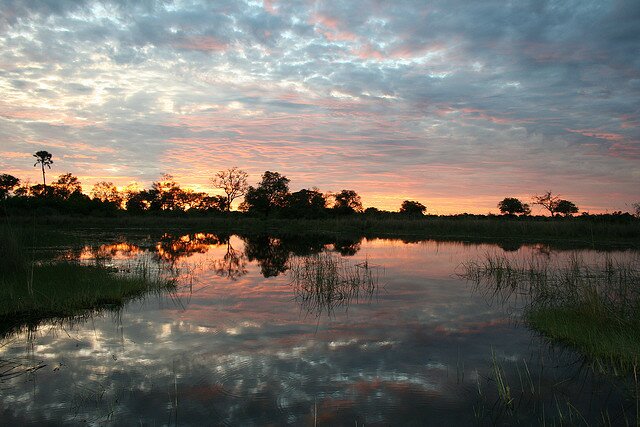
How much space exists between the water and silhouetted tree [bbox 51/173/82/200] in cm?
9758

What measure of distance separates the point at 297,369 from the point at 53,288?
815 centimetres

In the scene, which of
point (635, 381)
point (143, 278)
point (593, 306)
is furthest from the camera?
point (143, 278)

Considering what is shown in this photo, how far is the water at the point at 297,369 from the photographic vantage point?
566 cm

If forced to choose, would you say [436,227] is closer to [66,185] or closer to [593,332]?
[593,332]

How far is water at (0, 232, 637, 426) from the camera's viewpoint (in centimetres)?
566

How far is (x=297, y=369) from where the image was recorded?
7.17 m

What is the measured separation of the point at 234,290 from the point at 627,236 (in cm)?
3520

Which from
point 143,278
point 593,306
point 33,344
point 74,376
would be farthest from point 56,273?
point 593,306

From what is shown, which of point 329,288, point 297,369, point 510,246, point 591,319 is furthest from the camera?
point 510,246

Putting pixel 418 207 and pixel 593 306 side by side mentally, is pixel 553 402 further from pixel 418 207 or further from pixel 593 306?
pixel 418 207

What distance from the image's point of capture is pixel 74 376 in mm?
6625

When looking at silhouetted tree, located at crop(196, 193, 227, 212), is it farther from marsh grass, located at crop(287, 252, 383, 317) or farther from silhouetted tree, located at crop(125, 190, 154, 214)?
marsh grass, located at crop(287, 252, 383, 317)

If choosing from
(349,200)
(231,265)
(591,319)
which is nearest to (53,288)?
(231,265)

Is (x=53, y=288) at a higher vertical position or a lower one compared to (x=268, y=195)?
lower
